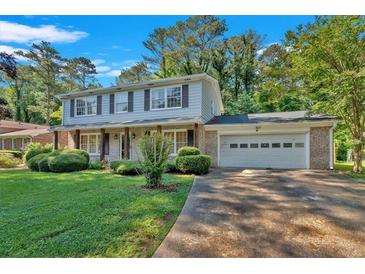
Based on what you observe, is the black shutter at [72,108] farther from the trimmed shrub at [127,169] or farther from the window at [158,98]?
the trimmed shrub at [127,169]

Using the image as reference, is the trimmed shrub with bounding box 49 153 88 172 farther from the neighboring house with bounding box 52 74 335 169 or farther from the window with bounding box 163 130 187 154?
the window with bounding box 163 130 187 154

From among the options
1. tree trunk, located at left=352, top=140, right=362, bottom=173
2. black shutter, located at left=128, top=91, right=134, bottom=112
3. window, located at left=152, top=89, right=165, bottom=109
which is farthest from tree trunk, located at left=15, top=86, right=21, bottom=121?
tree trunk, located at left=352, top=140, right=362, bottom=173

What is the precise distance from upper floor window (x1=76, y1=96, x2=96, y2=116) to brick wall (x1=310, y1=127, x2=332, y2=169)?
527 inches

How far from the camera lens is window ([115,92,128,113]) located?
55.0 ft

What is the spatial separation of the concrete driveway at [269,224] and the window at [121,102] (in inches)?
417

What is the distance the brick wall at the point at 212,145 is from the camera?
14805 mm

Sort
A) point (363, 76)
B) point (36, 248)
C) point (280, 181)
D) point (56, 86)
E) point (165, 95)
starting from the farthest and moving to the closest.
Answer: point (56, 86)
point (165, 95)
point (363, 76)
point (280, 181)
point (36, 248)

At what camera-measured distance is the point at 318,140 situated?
511 inches

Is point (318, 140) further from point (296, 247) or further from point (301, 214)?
point (296, 247)

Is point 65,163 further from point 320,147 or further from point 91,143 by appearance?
point 320,147

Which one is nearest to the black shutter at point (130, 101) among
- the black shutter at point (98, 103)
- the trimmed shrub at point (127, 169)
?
the black shutter at point (98, 103)

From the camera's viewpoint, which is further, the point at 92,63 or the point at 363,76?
the point at 92,63

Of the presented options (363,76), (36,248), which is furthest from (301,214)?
(363,76)

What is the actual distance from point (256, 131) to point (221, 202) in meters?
8.75
